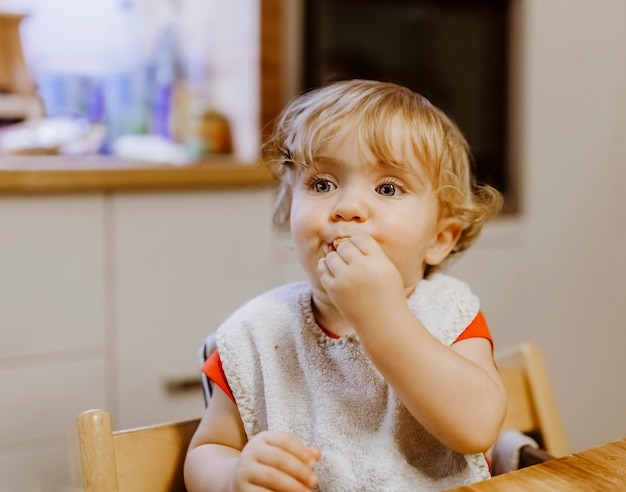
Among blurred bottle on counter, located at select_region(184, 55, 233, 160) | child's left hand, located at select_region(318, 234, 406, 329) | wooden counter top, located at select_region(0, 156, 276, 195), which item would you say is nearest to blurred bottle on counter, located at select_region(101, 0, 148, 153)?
blurred bottle on counter, located at select_region(184, 55, 233, 160)

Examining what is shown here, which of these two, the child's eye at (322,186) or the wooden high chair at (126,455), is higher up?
the child's eye at (322,186)

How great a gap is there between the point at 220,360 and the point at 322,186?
0.22 m

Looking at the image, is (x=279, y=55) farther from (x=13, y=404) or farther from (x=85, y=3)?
(x=13, y=404)

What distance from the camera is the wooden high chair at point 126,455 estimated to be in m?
0.72

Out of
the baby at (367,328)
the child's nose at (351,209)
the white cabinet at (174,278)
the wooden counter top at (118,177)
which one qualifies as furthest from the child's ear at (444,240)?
the white cabinet at (174,278)

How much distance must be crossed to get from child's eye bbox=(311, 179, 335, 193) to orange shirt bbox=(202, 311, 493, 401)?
→ 0.15 m

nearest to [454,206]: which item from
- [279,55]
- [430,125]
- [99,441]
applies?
[430,125]

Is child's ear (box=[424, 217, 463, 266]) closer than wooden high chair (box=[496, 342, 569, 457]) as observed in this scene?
Yes

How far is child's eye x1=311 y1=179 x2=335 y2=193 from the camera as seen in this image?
82 cm

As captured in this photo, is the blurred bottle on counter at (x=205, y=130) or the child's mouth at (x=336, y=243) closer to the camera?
the child's mouth at (x=336, y=243)

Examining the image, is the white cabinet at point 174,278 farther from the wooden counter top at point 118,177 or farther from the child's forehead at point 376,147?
the child's forehead at point 376,147

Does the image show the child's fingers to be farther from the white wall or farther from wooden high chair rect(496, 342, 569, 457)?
the white wall

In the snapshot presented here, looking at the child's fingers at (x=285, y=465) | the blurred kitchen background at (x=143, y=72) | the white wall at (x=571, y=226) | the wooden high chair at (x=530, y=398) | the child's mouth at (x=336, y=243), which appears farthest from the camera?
the white wall at (x=571, y=226)

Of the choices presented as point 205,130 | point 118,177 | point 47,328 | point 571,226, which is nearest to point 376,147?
point 118,177
